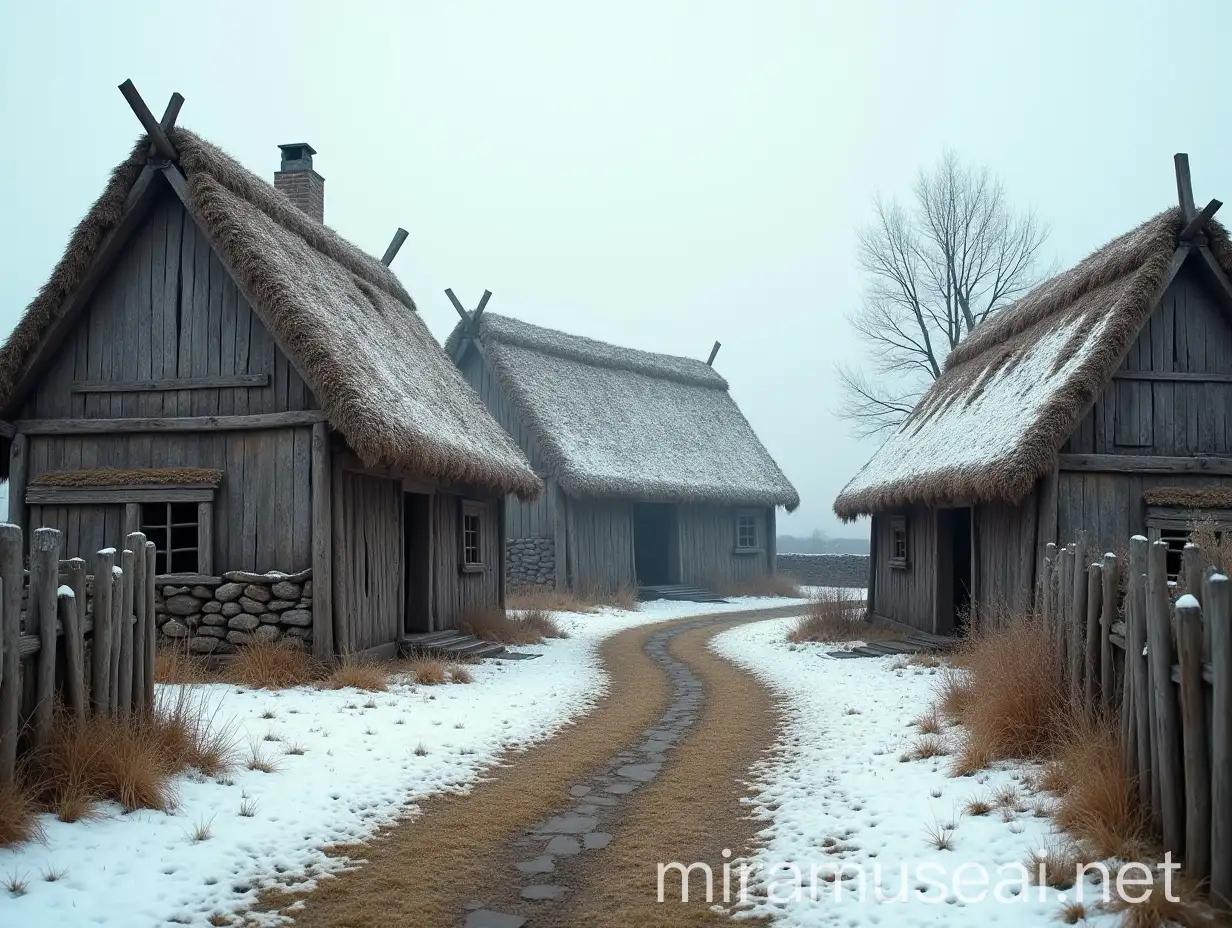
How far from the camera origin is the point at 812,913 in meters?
4.27

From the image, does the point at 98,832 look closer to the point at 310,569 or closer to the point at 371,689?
the point at 371,689

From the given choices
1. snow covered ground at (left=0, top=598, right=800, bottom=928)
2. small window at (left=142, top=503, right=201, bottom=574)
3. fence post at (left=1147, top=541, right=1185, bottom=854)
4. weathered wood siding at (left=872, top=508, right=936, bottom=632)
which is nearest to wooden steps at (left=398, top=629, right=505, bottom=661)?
snow covered ground at (left=0, top=598, right=800, bottom=928)

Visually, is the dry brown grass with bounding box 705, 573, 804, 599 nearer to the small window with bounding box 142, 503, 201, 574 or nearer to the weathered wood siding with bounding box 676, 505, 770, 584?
the weathered wood siding with bounding box 676, 505, 770, 584

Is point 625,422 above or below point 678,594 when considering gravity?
above

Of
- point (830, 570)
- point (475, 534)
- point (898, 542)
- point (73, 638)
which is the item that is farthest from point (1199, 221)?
point (830, 570)

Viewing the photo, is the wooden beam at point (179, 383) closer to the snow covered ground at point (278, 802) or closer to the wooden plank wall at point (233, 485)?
the wooden plank wall at point (233, 485)

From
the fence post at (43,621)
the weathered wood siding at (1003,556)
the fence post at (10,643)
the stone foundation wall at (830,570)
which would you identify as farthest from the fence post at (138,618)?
the stone foundation wall at (830,570)

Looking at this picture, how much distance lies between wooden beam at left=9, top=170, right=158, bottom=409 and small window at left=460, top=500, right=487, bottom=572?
219 inches

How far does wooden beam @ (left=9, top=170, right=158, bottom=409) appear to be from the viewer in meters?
10.8

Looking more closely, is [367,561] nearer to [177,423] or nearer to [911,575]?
[177,423]

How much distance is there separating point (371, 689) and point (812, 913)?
19.5ft

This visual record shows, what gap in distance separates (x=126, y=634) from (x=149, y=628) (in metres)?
0.42

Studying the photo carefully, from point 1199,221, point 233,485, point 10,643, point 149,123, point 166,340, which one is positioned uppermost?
point 149,123

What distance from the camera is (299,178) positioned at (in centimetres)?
1515
